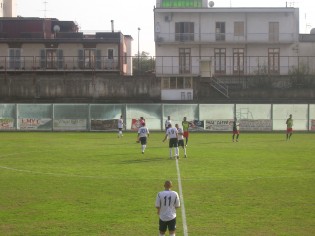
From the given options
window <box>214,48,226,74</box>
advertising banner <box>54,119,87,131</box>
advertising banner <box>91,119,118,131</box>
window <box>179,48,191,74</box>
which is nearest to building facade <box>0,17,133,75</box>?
window <box>179,48,191,74</box>

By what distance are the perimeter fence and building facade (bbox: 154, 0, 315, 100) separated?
55.5 feet

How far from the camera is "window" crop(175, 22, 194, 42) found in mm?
78562

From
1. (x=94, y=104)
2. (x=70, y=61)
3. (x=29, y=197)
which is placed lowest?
(x=29, y=197)

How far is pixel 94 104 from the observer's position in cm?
6162

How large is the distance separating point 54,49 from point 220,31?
842 inches

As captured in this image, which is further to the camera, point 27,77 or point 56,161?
point 27,77

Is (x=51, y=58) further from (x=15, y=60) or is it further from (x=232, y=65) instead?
(x=232, y=65)

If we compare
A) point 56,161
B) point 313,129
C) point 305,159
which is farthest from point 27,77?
point 305,159

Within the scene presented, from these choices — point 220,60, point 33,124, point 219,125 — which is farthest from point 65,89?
point 220,60

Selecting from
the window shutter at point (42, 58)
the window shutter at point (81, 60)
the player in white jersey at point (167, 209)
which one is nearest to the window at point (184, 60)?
the window shutter at point (81, 60)

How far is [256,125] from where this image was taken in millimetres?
61438

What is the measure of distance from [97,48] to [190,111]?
73.1 ft

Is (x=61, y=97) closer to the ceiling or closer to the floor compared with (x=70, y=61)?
closer to the floor

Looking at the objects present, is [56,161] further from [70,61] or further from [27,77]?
[70,61]
